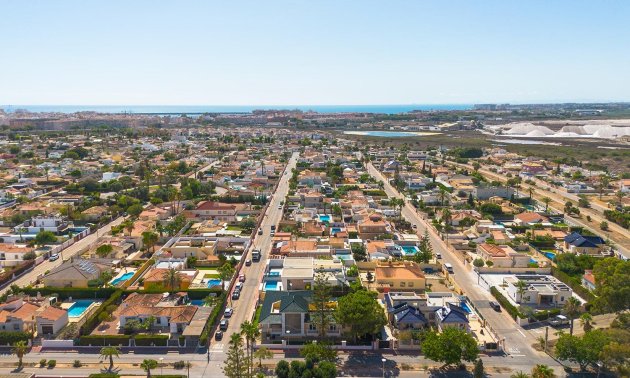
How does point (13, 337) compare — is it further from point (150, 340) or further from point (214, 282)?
point (214, 282)

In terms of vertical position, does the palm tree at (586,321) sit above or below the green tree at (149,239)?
below

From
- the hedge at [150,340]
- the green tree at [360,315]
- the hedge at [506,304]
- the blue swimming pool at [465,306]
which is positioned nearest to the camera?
the green tree at [360,315]

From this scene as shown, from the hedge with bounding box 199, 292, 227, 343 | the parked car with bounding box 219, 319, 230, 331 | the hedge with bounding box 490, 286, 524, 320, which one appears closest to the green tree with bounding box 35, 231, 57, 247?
the hedge with bounding box 199, 292, 227, 343

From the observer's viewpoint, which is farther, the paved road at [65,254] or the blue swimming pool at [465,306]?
the paved road at [65,254]

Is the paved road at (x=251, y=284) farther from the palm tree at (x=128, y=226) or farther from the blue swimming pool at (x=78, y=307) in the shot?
the palm tree at (x=128, y=226)

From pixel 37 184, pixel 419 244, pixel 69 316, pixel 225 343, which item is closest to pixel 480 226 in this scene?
pixel 419 244

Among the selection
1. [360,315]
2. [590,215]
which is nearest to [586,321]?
[360,315]

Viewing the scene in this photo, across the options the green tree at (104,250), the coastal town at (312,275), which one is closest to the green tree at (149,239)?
the coastal town at (312,275)
